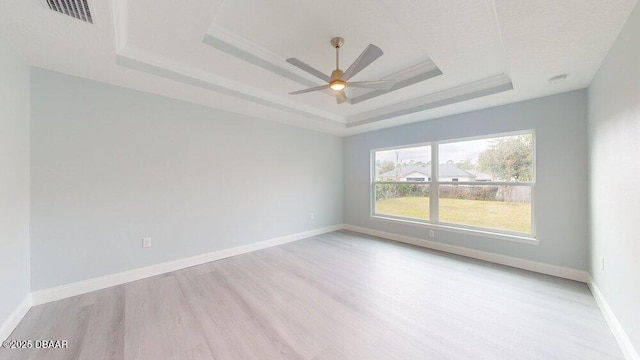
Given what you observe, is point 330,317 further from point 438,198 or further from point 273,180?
point 438,198

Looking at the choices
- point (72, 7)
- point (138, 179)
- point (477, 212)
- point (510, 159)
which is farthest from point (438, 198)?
point (72, 7)

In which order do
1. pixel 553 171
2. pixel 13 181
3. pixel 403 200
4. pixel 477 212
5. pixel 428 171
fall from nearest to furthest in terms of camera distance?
1. pixel 13 181
2. pixel 553 171
3. pixel 477 212
4. pixel 428 171
5. pixel 403 200

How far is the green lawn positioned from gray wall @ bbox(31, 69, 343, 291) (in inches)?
98.7

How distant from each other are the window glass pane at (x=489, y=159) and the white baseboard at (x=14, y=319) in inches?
207

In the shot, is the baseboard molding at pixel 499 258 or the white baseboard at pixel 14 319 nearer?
the white baseboard at pixel 14 319

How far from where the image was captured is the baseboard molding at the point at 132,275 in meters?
2.27

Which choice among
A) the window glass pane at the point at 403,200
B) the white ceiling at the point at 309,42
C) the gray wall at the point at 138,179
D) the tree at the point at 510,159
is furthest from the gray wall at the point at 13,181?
the tree at the point at 510,159

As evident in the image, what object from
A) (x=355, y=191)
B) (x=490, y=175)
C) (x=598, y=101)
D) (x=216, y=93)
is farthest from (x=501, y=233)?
(x=216, y=93)

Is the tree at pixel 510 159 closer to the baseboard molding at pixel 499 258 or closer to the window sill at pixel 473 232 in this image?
the window sill at pixel 473 232

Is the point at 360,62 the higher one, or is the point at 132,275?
the point at 360,62

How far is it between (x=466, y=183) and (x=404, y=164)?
117 cm

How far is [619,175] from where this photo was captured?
180 centimetres

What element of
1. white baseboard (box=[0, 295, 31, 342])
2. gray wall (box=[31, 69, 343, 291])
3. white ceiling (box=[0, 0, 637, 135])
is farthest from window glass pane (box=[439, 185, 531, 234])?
white baseboard (box=[0, 295, 31, 342])

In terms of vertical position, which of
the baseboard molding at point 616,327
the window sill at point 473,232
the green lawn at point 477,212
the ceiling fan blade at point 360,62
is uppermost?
the ceiling fan blade at point 360,62
